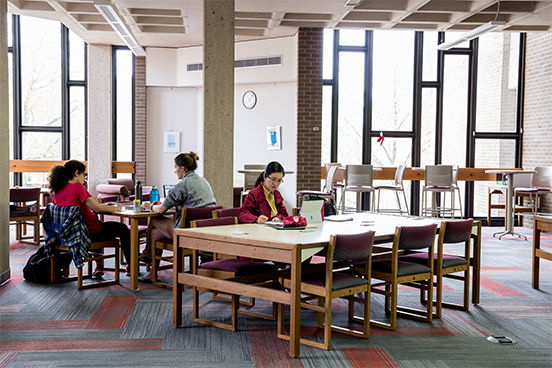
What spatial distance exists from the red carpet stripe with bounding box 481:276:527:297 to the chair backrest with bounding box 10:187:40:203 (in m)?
5.56

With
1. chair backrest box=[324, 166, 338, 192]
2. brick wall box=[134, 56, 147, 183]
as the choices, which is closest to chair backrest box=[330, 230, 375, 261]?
chair backrest box=[324, 166, 338, 192]

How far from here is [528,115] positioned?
993cm

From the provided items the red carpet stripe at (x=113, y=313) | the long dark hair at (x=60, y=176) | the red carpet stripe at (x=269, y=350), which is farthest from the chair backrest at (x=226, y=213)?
the long dark hair at (x=60, y=176)

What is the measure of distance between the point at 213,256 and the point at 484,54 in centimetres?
816

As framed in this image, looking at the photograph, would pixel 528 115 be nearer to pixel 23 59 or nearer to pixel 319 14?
pixel 319 14

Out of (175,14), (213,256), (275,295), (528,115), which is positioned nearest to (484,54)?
(528,115)

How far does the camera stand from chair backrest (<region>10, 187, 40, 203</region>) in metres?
6.54

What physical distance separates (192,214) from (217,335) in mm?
1285

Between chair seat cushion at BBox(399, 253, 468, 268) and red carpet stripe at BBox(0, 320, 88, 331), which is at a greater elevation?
chair seat cushion at BBox(399, 253, 468, 268)

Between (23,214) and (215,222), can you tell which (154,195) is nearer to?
(215,222)

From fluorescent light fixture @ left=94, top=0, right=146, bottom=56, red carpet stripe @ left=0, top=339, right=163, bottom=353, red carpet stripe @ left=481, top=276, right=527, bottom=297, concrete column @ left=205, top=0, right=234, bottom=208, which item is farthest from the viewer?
fluorescent light fixture @ left=94, top=0, right=146, bottom=56

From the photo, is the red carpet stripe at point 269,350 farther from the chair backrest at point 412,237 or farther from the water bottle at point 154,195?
the water bottle at point 154,195

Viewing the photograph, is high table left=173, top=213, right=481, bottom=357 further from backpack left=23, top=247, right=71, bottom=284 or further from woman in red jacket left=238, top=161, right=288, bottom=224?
backpack left=23, top=247, right=71, bottom=284

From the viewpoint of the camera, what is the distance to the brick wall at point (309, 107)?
29.3ft
